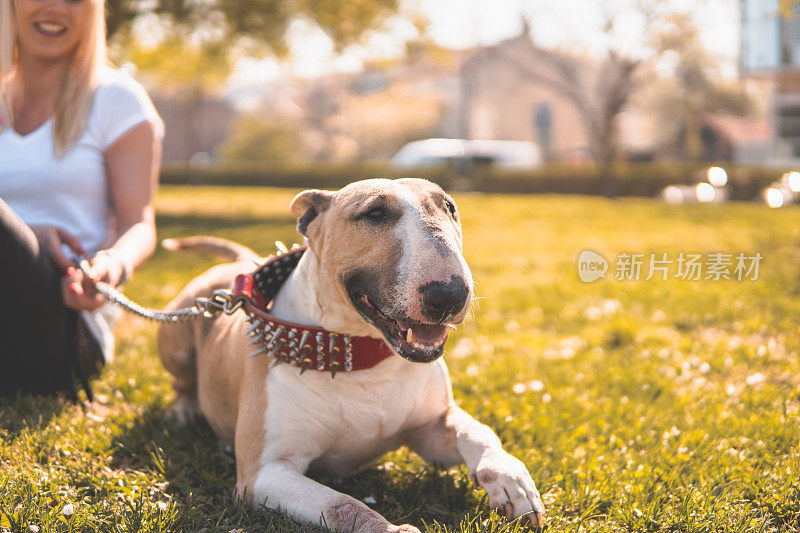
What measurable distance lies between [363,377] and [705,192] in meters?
20.0

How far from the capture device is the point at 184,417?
10.9 feet

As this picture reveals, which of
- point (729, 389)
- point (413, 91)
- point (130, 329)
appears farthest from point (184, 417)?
point (413, 91)

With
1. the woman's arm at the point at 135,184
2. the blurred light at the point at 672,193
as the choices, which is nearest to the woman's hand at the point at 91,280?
the woman's arm at the point at 135,184

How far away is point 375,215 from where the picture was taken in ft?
7.73

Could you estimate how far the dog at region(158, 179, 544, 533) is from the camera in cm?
217

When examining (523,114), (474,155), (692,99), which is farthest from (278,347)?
(523,114)

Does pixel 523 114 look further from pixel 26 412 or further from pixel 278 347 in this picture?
pixel 278 347

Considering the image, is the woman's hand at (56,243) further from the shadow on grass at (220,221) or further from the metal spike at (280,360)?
the shadow on grass at (220,221)

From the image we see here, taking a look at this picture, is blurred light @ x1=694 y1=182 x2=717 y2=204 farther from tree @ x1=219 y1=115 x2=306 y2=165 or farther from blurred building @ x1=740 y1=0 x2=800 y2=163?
tree @ x1=219 y1=115 x2=306 y2=165

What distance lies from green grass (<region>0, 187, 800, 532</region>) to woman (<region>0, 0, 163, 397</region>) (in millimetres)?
287

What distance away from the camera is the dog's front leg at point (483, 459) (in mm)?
2205

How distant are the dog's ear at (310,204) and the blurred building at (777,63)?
18061 mm

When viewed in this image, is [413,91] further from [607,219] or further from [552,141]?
[607,219]

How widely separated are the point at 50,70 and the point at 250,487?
7.41 feet
